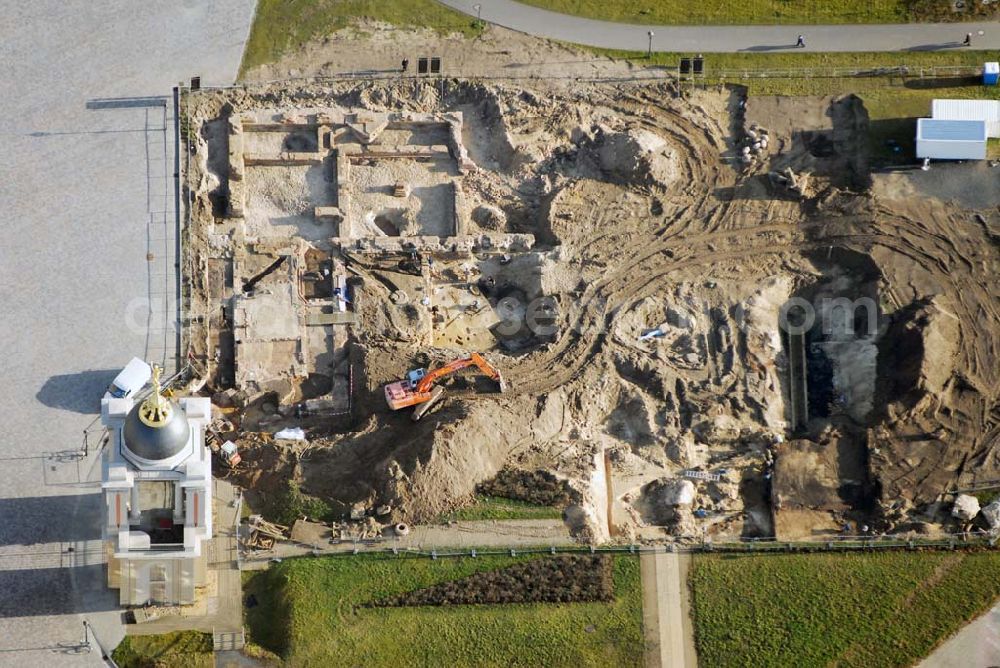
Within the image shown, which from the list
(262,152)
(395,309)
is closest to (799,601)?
(395,309)

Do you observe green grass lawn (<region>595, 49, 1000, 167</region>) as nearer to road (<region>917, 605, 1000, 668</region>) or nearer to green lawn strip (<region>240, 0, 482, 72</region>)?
green lawn strip (<region>240, 0, 482, 72</region>)

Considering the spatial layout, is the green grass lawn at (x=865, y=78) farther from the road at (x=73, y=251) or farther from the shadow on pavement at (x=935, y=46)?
the road at (x=73, y=251)

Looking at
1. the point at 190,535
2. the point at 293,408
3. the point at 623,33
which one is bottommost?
the point at 190,535

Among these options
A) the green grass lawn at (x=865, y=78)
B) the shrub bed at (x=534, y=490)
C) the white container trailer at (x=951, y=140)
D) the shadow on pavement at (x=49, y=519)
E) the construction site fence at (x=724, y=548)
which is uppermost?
the green grass lawn at (x=865, y=78)

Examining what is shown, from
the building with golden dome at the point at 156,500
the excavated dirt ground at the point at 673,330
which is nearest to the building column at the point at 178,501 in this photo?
the building with golden dome at the point at 156,500

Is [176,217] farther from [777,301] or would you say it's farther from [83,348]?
[777,301]

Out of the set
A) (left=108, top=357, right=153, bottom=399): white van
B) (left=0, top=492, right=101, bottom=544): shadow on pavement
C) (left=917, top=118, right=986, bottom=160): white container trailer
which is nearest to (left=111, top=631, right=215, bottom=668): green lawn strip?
(left=0, top=492, right=101, bottom=544): shadow on pavement
